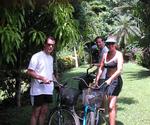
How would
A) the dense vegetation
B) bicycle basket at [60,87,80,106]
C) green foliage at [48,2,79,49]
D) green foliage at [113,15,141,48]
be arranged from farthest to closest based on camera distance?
green foliage at [113,15,141,48] → green foliage at [48,2,79,49] → bicycle basket at [60,87,80,106] → the dense vegetation

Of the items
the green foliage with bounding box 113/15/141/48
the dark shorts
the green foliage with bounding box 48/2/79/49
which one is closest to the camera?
the green foliage with bounding box 48/2/79/49

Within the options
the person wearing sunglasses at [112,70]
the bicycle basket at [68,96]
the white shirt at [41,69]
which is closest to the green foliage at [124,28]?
the person wearing sunglasses at [112,70]

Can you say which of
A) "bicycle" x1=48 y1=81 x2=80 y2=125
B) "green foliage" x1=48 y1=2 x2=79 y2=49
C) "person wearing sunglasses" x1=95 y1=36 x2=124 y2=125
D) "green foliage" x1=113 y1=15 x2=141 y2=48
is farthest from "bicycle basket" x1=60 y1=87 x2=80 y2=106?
"green foliage" x1=113 y1=15 x2=141 y2=48

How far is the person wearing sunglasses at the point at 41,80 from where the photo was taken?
306 inches

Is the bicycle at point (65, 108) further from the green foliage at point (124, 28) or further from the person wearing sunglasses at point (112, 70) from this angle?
the green foliage at point (124, 28)

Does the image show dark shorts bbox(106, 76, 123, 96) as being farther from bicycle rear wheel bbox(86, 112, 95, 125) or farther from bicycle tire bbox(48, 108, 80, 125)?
bicycle tire bbox(48, 108, 80, 125)

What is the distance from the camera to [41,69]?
7.85 meters

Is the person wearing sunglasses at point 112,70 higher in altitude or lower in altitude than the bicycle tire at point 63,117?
higher

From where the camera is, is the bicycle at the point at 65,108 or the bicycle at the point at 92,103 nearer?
the bicycle at the point at 65,108

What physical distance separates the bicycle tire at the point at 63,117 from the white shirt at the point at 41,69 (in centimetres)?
37

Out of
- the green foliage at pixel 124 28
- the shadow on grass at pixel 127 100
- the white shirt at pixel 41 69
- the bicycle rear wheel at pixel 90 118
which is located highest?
the green foliage at pixel 124 28

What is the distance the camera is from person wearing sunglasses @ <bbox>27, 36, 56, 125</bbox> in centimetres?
777

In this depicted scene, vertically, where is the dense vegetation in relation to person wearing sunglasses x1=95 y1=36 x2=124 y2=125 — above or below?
above

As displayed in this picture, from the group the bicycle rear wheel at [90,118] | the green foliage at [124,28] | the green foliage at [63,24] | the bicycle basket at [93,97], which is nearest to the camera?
the bicycle basket at [93,97]
